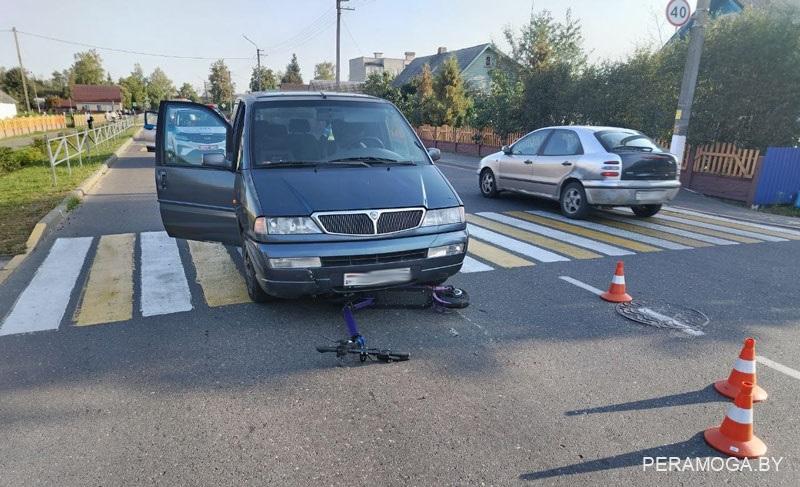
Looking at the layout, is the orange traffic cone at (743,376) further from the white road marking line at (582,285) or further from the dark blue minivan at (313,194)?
the dark blue minivan at (313,194)

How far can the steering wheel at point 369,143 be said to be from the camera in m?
5.19

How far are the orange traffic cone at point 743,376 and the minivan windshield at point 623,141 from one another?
636 cm

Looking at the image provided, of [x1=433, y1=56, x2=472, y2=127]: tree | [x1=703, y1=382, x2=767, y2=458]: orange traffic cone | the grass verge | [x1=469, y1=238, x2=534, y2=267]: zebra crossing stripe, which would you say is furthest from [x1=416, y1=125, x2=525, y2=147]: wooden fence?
[x1=703, y1=382, x2=767, y2=458]: orange traffic cone

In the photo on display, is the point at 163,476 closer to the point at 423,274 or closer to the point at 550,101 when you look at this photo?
the point at 423,274

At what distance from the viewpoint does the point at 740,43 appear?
13.4 metres

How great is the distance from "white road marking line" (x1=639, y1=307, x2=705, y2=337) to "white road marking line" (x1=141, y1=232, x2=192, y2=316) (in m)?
4.44

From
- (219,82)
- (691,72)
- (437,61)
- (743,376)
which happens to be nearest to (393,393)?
(743,376)

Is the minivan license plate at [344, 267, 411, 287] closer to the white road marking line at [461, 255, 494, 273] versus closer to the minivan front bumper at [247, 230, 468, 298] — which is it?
the minivan front bumper at [247, 230, 468, 298]

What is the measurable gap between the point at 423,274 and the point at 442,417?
1.48 m

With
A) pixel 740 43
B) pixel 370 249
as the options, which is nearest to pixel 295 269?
pixel 370 249

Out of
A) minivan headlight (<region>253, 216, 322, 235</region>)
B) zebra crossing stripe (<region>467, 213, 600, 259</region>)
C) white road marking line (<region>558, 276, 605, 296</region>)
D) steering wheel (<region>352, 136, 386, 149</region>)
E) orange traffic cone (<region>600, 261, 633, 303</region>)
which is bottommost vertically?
zebra crossing stripe (<region>467, 213, 600, 259</region>)

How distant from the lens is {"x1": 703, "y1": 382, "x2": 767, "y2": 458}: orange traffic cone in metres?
2.82

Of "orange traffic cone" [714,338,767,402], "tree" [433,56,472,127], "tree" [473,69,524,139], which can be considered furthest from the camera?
"tree" [433,56,472,127]

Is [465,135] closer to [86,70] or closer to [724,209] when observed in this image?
[724,209]
